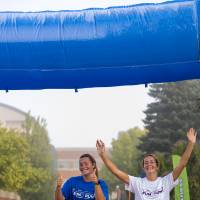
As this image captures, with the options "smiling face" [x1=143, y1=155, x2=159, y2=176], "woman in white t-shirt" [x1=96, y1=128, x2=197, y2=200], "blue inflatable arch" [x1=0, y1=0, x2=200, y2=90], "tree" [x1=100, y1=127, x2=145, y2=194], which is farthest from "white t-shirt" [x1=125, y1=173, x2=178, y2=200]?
"tree" [x1=100, y1=127, x2=145, y2=194]

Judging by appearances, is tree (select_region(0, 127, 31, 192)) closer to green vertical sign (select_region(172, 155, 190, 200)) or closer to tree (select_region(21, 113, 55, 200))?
tree (select_region(21, 113, 55, 200))

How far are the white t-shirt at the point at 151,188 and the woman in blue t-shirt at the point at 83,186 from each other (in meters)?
0.30

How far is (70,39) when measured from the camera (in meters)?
6.75

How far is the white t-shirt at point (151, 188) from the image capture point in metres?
5.56

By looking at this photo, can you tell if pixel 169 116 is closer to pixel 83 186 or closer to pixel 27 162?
pixel 27 162

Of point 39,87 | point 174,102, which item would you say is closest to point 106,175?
point 174,102

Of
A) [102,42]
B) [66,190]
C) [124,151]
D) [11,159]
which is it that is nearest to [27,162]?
[11,159]

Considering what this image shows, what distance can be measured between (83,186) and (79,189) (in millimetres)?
50

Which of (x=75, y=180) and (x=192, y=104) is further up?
(x=192, y=104)

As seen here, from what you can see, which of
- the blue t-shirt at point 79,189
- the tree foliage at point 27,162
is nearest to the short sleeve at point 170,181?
the blue t-shirt at point 79,189

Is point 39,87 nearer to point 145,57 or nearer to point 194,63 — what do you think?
point 145,57

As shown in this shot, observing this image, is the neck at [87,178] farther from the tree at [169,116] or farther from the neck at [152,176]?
the tree at [169,116]

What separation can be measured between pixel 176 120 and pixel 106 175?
3157 centimetres

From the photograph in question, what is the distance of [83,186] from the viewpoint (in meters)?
5.65
